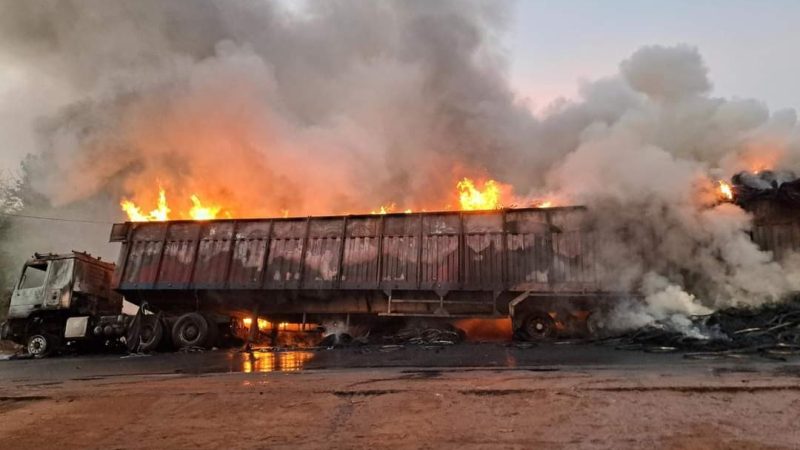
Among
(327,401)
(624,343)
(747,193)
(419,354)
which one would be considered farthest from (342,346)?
(747,193)

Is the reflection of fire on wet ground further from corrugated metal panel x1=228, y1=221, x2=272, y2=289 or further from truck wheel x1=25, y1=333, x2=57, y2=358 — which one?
truck wheel x1=25, y1=333, x2=57, y2=358

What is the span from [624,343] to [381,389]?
5.79 m

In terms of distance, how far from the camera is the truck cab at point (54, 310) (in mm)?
13139

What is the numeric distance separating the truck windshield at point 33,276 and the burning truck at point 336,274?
0.11 ft

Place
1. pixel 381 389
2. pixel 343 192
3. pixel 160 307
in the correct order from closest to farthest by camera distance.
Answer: pixel 381 389, pixel 160 307, pixel 343 192

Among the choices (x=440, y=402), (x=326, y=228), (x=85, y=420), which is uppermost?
(x=326, y=228)

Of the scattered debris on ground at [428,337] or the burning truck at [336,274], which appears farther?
the burning truck at [336,274]

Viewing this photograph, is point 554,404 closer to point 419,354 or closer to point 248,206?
point 419,354

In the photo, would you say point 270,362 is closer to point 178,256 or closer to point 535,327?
point 535,327

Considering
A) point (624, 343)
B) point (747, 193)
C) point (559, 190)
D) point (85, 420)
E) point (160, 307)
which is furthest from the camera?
point (160, 307)

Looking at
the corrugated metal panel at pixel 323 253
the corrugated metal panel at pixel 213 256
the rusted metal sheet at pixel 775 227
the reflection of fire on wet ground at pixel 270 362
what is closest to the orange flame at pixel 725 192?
the rusted metal sheet at pixel 775 227

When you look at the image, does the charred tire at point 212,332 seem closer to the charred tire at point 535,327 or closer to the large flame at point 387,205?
the large flame at point 387,205

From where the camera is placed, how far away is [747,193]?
387 inches

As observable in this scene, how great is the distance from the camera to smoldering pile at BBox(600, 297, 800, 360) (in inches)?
270
